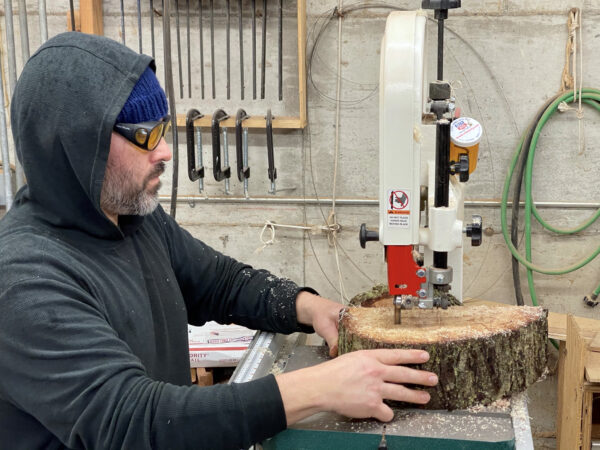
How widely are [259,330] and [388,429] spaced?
23.0 inches

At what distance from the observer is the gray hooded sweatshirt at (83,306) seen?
1260mm

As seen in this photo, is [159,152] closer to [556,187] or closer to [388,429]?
[388,429]

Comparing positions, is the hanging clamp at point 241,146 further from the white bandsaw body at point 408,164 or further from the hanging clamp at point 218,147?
the white bandsaw body at point 408,164

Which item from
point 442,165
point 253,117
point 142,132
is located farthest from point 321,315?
point 253,117

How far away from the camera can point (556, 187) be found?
125 inches

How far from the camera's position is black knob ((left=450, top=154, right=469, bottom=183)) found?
1490 mm

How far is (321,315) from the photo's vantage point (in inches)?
70.5

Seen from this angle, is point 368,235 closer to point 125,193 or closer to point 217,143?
point 125,193

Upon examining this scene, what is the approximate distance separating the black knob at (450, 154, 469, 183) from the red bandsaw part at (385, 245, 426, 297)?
18 cm

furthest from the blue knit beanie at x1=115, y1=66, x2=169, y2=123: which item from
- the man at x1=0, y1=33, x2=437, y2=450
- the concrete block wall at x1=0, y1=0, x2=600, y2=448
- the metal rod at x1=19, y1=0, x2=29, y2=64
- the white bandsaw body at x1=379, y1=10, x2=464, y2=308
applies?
the concrete block wall at x1=0, y1=0, x2=600, y2=448

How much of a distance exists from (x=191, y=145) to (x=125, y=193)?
1.54 meters

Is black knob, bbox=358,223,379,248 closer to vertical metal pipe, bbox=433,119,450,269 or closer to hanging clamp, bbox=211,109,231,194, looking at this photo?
vertical metal pipe, bbox=433,119,450,269

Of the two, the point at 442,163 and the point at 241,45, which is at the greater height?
the point at 241,45

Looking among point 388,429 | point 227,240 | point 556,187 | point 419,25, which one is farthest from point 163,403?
point 556,187
